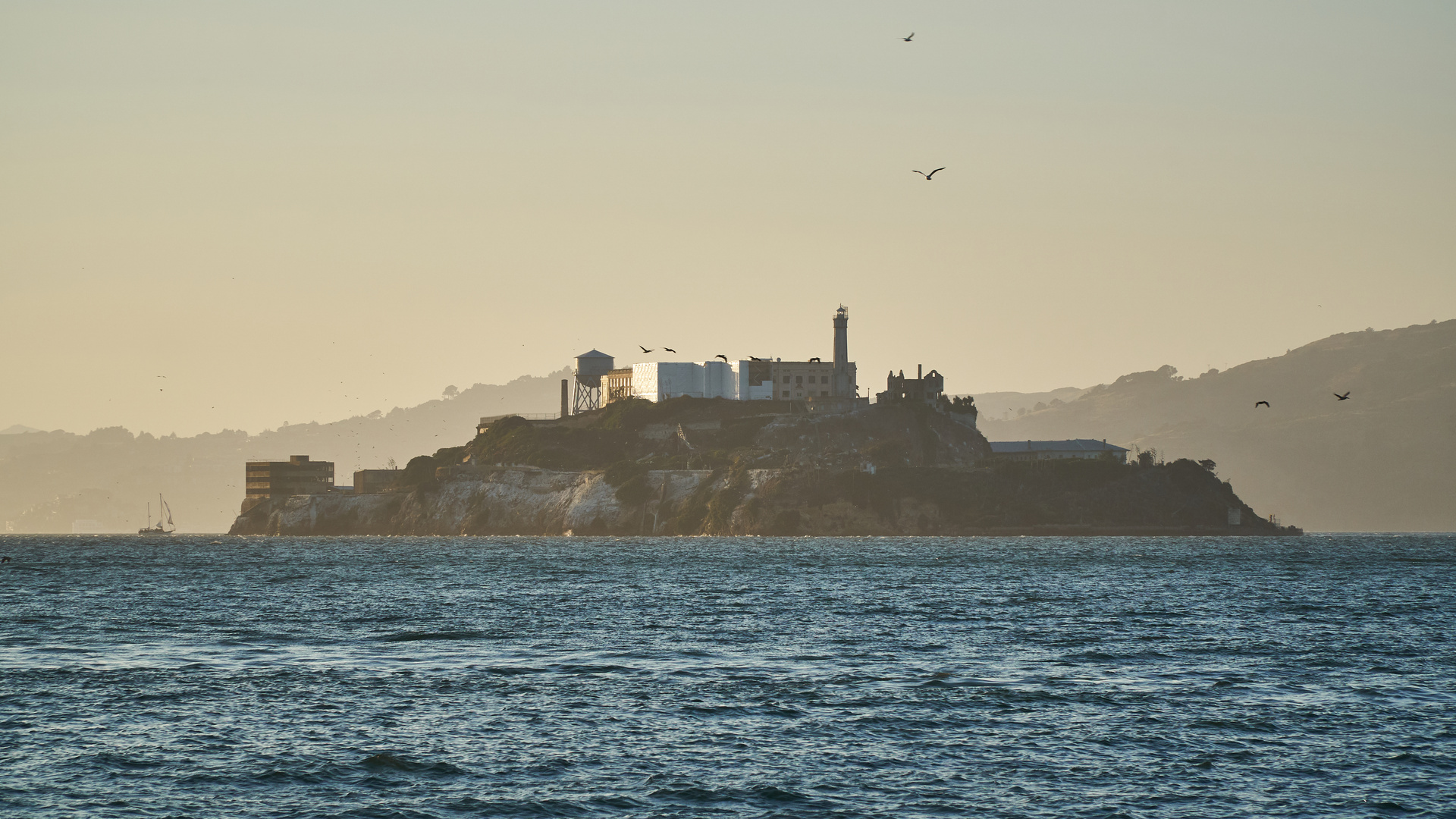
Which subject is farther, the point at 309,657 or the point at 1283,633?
the point at 1283,633

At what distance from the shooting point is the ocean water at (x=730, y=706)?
33156 millimetres

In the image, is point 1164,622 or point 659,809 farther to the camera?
point 1164,622

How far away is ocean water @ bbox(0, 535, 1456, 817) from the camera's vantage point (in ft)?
109

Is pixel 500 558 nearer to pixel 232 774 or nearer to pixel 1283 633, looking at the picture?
pixel 1283 633

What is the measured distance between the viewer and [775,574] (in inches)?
4658

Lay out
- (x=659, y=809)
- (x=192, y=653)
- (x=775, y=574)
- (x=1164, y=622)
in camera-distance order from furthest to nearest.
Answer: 1. (x=775, y=574)
2. (x=1164, y=622)
3. (x=192, y=653)
4. (x=659, y=809)

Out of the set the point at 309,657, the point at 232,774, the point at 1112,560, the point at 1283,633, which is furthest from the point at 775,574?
the point at 232,774

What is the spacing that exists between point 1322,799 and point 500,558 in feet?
431

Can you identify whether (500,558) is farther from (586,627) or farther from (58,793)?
(58,793)

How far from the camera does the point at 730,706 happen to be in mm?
44812

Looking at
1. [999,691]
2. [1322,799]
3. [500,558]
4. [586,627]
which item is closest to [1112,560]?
[500,558]

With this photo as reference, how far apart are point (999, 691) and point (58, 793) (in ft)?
93.4

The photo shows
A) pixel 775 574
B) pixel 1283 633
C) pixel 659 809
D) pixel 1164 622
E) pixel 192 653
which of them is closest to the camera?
pixel 659 809

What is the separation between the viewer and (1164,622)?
71.9 metres
